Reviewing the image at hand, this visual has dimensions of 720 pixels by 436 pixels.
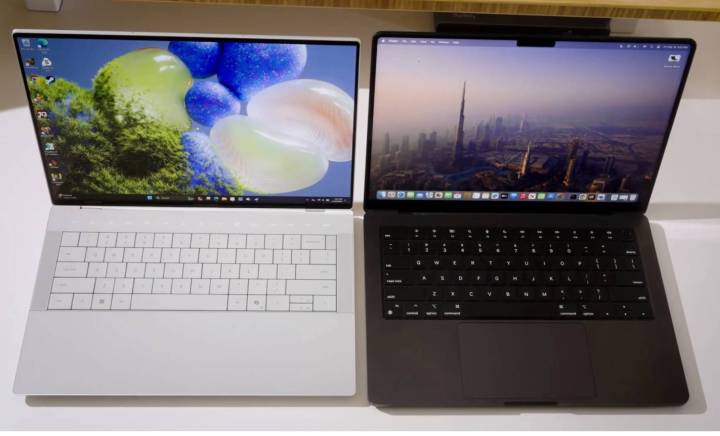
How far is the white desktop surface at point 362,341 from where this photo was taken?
1052mm

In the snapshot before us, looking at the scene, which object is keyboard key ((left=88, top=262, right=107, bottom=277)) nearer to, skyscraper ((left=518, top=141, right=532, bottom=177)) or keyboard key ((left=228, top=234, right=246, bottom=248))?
keyboard key ((left=228, top=234, right=246, bottom=248))

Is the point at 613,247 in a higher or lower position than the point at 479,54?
lower

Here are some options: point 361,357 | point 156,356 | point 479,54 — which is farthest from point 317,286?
point 479,54

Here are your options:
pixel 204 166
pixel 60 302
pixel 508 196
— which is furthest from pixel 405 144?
pixel 60 302

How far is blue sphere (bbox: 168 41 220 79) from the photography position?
3.56 ft

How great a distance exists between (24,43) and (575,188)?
2.52 feet

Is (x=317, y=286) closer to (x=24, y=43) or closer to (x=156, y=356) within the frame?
(x=156, y=356)

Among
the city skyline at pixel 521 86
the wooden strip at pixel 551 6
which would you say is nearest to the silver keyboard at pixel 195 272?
the city skyline at pixel 521 86

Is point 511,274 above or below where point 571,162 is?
below

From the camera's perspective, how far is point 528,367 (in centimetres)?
110

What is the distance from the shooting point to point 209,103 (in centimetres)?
112

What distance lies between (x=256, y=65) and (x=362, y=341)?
39cm

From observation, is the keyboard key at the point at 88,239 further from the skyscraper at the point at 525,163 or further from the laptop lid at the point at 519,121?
the skyscraper at the point at 525,163

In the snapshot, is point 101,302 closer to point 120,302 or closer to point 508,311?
point 120,302
